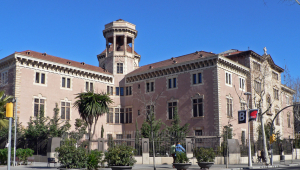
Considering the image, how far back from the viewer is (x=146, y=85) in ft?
149

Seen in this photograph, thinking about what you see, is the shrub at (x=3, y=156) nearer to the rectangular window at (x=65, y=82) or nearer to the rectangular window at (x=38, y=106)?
the rectangular window at (x=38, y=106)

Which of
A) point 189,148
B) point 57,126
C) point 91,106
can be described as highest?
point 91,106

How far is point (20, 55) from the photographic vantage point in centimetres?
3619

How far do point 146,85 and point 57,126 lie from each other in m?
14.0

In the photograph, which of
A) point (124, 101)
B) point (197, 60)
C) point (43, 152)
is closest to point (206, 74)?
point (197, 60)

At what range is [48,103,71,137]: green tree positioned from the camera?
35.2 metres

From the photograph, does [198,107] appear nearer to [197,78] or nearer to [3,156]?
[197,78]

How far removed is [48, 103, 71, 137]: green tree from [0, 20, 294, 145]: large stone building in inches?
49.1

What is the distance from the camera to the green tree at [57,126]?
35156 millimetres

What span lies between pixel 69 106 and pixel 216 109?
18.6 meters

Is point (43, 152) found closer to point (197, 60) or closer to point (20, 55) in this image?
point (20, 55)

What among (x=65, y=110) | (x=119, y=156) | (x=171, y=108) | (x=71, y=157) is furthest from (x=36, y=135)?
(x=119, y=156)

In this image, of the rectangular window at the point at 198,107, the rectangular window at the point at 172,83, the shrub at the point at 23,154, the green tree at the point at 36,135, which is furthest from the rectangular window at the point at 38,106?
the rectangular window at the point at 198,107

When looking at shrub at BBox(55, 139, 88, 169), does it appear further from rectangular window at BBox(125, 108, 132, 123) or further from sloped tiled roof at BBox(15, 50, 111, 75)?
rectangular window at BBox(125, 108, 132, 123)
